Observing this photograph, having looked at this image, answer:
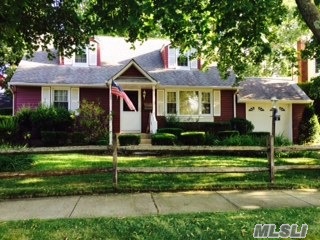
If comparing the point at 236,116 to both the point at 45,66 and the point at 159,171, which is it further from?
the point at 159,171

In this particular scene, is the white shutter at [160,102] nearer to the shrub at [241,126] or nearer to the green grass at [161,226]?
the shrub at [241,126]

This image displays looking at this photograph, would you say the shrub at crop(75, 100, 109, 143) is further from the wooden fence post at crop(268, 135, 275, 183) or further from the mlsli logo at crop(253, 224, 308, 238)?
the mlsli logo at crop(253, 224, 308, 238)

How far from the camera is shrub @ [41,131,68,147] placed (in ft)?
64.1

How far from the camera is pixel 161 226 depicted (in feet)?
18.9

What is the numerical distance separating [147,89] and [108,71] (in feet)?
8.73

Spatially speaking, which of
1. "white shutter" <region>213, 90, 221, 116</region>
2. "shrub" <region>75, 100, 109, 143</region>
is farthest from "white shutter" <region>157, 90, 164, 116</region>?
"shrub" <region>75, 100, 109, 143</region>

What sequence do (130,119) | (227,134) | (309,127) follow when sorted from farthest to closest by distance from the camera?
1. (309,127)
2. (130,119)
3. (227,134)

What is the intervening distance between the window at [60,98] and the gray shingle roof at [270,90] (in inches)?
424

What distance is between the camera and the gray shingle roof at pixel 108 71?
2219 cm

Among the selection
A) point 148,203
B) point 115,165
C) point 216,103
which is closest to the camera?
point 148,203

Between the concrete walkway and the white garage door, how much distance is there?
17.0m

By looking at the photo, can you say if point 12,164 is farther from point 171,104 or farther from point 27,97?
point 171,104

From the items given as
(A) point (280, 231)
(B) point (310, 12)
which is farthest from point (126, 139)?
(A) point (280, 231)

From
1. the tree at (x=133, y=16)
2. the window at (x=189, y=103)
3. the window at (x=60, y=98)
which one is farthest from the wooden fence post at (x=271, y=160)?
the window at (x=60, y=98)
